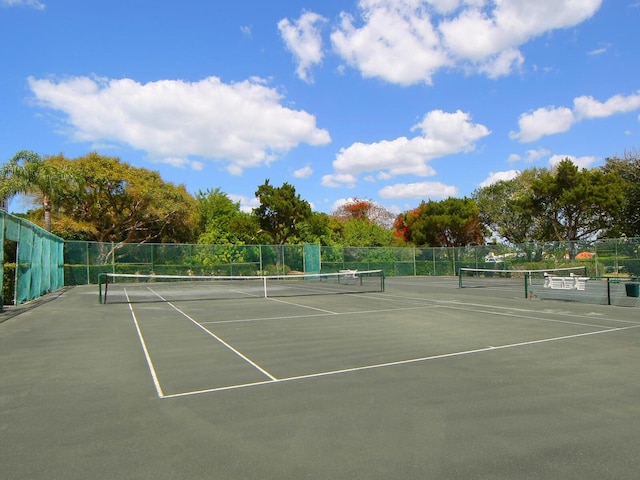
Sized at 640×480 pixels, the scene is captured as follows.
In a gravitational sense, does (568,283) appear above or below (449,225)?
below

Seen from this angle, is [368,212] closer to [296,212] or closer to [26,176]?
[296,212]

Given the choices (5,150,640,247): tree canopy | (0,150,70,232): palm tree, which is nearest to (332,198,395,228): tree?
(5,150,640,247): tree canopy

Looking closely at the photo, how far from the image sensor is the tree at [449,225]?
5102 centimetres

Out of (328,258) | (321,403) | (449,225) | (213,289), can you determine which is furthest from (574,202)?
(321,403)

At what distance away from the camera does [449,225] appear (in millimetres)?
51375

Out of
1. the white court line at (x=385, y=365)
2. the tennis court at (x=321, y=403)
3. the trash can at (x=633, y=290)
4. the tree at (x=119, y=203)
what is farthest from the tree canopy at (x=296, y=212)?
the trash can at (x=633, y=290)

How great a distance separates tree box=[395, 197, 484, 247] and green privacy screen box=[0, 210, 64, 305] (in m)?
38.3

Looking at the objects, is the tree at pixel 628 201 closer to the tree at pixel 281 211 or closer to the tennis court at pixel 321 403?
the tree at pixel 281 211

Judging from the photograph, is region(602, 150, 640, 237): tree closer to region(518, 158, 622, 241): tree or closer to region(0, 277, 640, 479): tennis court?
region(518, 158, 622, 241): tree

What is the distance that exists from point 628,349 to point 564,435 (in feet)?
17.2

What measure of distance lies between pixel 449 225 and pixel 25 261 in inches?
1666

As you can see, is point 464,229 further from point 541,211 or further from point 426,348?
point 426,348

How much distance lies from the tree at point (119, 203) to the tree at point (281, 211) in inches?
244

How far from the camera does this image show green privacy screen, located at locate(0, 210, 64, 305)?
15141mm
